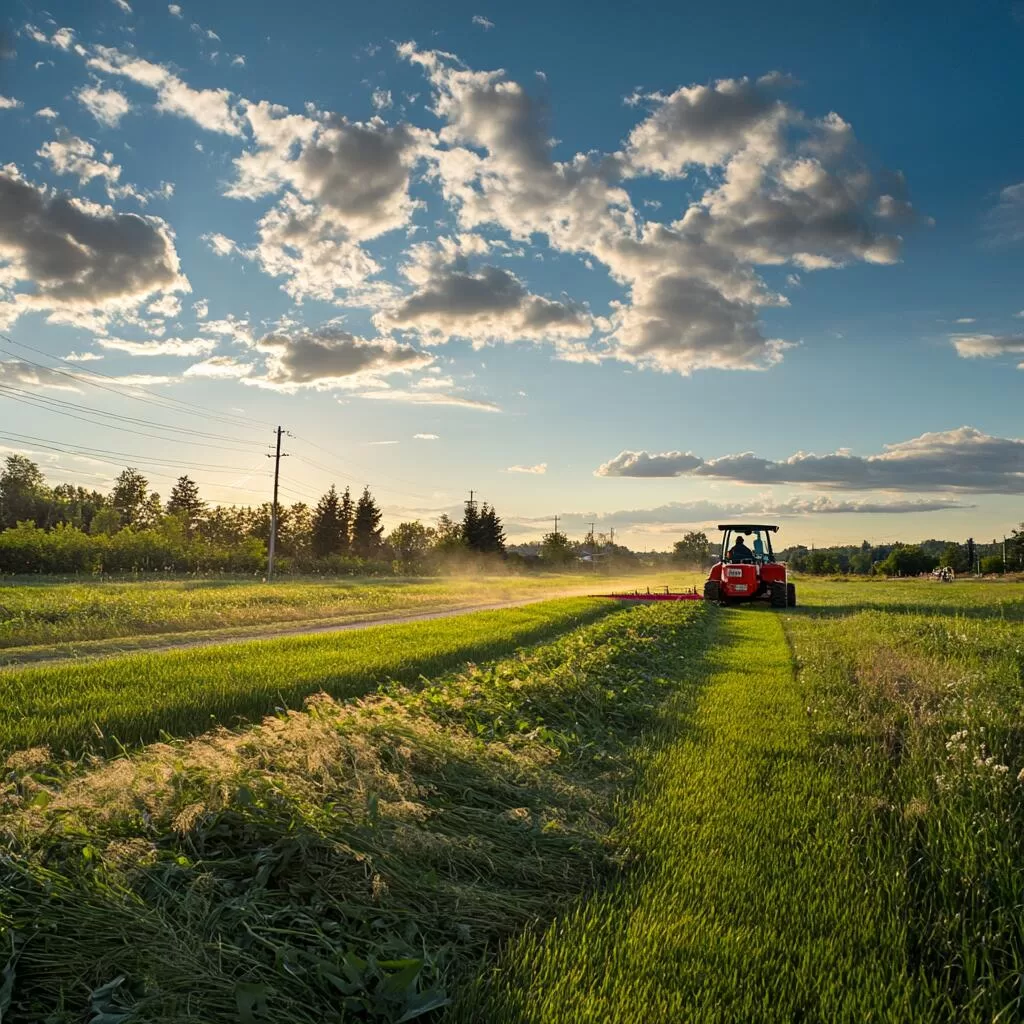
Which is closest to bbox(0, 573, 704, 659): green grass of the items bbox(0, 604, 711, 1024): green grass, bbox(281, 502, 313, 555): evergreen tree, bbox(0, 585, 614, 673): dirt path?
bbox(0, 585, 614, 673): dirt path

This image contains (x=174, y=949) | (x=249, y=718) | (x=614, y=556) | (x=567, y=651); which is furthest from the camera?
(x=614, y=556)

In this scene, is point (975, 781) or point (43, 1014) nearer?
point (43, 1014)

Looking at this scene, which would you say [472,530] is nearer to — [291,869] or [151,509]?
[151,509]

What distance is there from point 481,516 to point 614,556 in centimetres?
6028

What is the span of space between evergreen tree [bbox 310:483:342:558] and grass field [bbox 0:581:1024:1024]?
258 feet

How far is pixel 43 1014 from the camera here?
118 inches

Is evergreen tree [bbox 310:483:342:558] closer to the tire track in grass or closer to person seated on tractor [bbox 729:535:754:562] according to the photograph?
person seated on tractor [bbox 729:535:754:562]

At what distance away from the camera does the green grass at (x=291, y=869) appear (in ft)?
10.2

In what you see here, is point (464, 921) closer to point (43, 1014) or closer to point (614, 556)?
point (43, 1014)

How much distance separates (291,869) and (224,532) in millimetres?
91625

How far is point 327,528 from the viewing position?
84.9 metres

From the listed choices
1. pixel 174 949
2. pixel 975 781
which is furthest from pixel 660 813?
pixel 174 949

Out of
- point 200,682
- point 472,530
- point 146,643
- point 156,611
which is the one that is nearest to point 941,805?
point 200,682

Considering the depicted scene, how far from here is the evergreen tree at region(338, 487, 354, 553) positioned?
85.9m
